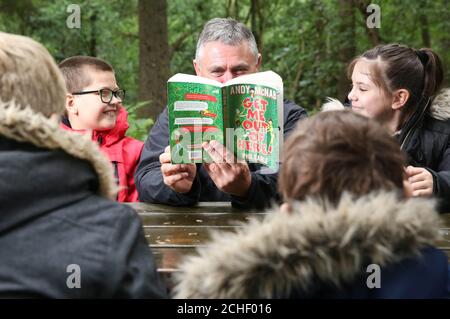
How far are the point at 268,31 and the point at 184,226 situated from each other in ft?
27.5

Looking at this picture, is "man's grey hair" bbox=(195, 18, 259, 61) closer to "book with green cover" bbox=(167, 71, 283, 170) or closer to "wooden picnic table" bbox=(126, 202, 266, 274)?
"book with green cover" bbox=(167, 71, 283, 170)

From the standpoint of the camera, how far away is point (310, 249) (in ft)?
4.67

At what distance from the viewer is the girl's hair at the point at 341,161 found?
4.95ft

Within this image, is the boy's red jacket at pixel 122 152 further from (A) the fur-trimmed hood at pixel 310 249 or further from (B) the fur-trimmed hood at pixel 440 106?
(A) the fur-trimmed hood at pixel 310 249

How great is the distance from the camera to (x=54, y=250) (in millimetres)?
1623

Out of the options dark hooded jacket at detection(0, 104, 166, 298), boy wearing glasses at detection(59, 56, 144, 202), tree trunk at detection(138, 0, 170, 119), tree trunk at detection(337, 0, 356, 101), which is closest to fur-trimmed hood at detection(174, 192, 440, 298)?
Result: dark hooded jacket at detection(0, 104, 166, 298)

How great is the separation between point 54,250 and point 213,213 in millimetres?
1246

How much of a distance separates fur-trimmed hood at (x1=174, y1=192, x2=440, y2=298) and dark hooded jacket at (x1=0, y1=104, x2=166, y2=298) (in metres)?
0.27

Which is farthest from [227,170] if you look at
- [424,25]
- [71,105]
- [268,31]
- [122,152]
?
[268,31]

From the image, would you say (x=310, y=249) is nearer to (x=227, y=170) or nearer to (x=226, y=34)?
(x=227, y=170)

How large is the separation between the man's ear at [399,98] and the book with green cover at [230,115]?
2.89 feet

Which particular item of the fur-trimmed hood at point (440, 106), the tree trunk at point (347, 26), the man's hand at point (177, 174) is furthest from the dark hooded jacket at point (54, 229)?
the tree trunk at point (347, 26)

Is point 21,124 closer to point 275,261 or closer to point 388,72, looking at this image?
point 275,261
